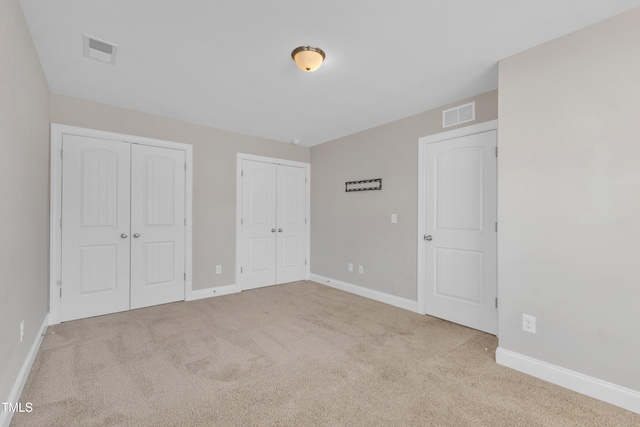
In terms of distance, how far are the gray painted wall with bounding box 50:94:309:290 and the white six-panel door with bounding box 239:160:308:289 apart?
208mm

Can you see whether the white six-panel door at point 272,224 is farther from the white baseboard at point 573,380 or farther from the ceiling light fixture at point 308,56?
the white baseboard at point 573,380

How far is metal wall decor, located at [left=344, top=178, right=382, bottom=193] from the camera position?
13.1ft

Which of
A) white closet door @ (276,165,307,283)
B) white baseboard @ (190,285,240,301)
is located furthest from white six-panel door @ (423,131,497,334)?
white baseboard @ (190,285,240,301)

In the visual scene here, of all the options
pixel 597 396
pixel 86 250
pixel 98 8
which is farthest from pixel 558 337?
pixel 86 250

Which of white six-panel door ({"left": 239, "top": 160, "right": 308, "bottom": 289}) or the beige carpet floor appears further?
white six-panel door ({"left": 239, "top": 160, "right": 308, "bottom": 289})

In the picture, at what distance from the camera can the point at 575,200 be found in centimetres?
195

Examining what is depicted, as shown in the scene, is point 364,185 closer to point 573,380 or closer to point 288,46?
point 288,46

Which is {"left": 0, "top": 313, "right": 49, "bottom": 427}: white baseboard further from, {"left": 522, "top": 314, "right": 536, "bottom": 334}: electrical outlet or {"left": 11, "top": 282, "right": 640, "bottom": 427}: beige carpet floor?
{"left": 522, "top": 314, "right": 536, "bottom": 334}: electrical outlet

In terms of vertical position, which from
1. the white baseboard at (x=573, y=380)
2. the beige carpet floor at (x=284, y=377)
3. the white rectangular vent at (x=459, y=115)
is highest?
the white rectangular vent at (x=459, y=115)

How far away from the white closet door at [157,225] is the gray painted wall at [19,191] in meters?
0.90

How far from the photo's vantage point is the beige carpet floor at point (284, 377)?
1655 millimetres

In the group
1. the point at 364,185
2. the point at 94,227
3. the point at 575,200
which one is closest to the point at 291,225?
the point at 364,185

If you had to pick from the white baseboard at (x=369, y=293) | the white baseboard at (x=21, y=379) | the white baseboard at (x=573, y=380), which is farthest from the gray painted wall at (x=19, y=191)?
the white baseboard at (x=369, y=293)

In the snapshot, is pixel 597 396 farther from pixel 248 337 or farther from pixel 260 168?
pixel 260 168
